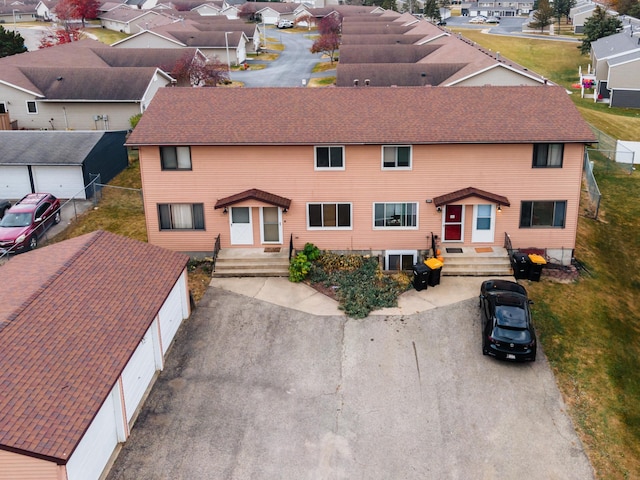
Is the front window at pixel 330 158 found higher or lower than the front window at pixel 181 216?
higher

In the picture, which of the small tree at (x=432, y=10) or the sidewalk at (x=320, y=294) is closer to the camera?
the sidewalk at (x=320, y=294)

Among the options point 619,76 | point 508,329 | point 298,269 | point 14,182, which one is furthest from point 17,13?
point 508,329

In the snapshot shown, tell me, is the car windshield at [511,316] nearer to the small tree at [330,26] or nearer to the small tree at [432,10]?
the small tree at [330,26]

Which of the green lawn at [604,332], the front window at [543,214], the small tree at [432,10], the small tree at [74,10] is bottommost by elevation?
the green lawn at [604,332]

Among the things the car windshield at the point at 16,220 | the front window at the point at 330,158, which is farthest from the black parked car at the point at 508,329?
the car windshield at the point at 16,220

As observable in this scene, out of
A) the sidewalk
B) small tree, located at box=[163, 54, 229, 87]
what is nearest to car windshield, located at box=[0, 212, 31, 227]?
the sidewalk

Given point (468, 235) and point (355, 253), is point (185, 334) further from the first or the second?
point (468, 235)

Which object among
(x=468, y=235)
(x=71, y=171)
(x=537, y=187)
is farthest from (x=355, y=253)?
(x=71, y=171)
